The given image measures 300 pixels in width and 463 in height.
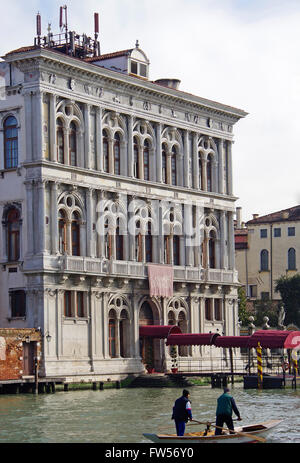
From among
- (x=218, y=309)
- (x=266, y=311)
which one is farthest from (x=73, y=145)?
(x=266, y=311)

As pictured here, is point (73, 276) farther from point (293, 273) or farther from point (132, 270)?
point (293, 273)

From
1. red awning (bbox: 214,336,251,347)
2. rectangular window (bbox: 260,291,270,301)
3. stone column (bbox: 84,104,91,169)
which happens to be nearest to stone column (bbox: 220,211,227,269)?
red awning (bbox: 214,336,251,347)

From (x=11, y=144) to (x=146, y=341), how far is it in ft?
39.6

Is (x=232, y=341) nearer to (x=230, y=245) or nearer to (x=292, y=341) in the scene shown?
(x=292, y=341)

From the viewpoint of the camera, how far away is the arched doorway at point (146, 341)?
5828 centimetres

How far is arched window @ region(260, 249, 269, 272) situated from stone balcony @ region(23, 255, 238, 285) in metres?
30.3

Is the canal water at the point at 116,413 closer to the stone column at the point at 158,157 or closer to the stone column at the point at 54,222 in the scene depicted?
the stone column at the point at 54,222

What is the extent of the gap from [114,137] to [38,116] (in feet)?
19.4

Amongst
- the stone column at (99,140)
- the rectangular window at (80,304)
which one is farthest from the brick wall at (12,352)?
the stone column at (99,140)

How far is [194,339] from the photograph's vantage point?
183 feet

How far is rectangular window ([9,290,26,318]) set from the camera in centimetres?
5294

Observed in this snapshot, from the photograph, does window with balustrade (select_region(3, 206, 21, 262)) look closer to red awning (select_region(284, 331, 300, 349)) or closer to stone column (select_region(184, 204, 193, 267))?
stone column (select_region(184, 204, 193, 267))

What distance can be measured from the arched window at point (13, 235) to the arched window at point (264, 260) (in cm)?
4265
